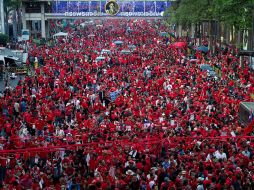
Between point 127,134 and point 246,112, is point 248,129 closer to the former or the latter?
point 246,112

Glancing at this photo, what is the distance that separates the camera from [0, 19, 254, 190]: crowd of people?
13422 mm

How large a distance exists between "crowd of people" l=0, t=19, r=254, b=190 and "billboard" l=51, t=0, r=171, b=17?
44.9 m

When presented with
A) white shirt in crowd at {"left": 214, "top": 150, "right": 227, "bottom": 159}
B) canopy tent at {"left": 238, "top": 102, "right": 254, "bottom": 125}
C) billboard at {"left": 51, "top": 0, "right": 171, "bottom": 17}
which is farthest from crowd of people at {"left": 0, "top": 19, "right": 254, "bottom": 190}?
billboard at {"left": 51, "top": 0, "right": 171, "bottom": 17}

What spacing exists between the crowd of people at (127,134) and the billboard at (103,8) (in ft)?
147

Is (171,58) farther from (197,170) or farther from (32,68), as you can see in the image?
(197,170)

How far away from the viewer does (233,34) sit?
52344mm

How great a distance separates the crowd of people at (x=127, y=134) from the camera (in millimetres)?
13422

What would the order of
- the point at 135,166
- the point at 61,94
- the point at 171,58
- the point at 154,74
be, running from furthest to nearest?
the point at 171,58
the point at 154,74
the point at 61,94
the point at 135,166

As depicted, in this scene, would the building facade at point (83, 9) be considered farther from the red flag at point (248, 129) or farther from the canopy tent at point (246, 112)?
the red flag at point (248, 129)

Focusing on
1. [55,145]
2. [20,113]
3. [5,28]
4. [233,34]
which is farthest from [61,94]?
[5,28]

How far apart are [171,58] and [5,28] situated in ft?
119

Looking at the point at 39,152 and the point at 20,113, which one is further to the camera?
the point at 20,113

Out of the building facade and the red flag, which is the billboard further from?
the red flag

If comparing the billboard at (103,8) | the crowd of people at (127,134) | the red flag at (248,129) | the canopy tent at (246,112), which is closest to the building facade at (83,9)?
the billboard at (103,8)
